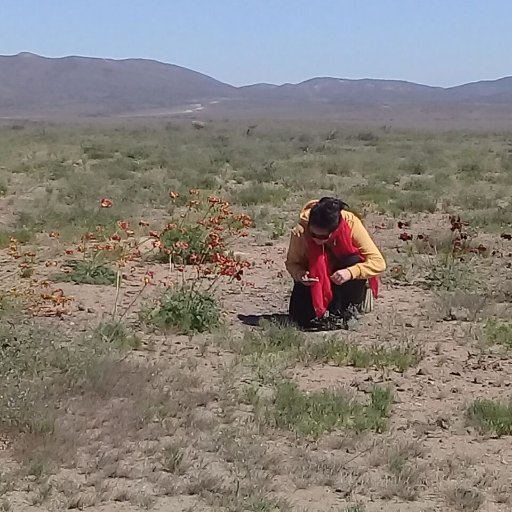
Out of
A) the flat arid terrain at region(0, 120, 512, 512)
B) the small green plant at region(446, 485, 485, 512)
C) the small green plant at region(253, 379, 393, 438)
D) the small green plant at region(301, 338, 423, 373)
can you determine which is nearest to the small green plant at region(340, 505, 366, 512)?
the flat arid terrain at region(0, 120, 512, 512)

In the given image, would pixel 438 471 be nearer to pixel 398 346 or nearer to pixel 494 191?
pixel 398 346

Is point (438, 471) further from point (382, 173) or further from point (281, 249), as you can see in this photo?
point (382, 173)

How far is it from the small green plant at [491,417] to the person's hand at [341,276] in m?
1.78

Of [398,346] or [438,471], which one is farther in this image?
[398,346]

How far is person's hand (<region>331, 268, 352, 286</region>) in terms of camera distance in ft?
24.5

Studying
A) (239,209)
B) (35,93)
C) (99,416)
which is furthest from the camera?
(35,93)

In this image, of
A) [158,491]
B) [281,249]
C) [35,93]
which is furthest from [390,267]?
[35,93]

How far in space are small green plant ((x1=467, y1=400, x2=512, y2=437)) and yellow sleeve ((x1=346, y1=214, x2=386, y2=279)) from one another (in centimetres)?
185

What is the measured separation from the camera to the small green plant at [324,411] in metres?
5.57

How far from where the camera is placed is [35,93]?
166250 millimetres

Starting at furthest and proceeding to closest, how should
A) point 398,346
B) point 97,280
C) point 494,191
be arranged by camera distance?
point 494,191
point 97,280
point 398,346

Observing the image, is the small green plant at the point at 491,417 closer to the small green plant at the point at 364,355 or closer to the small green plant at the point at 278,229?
the small green plant at the point at 364,355

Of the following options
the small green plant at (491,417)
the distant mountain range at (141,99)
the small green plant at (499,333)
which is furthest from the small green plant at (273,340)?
the distant mountain range at (141,99)

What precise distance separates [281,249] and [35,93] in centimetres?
16125
